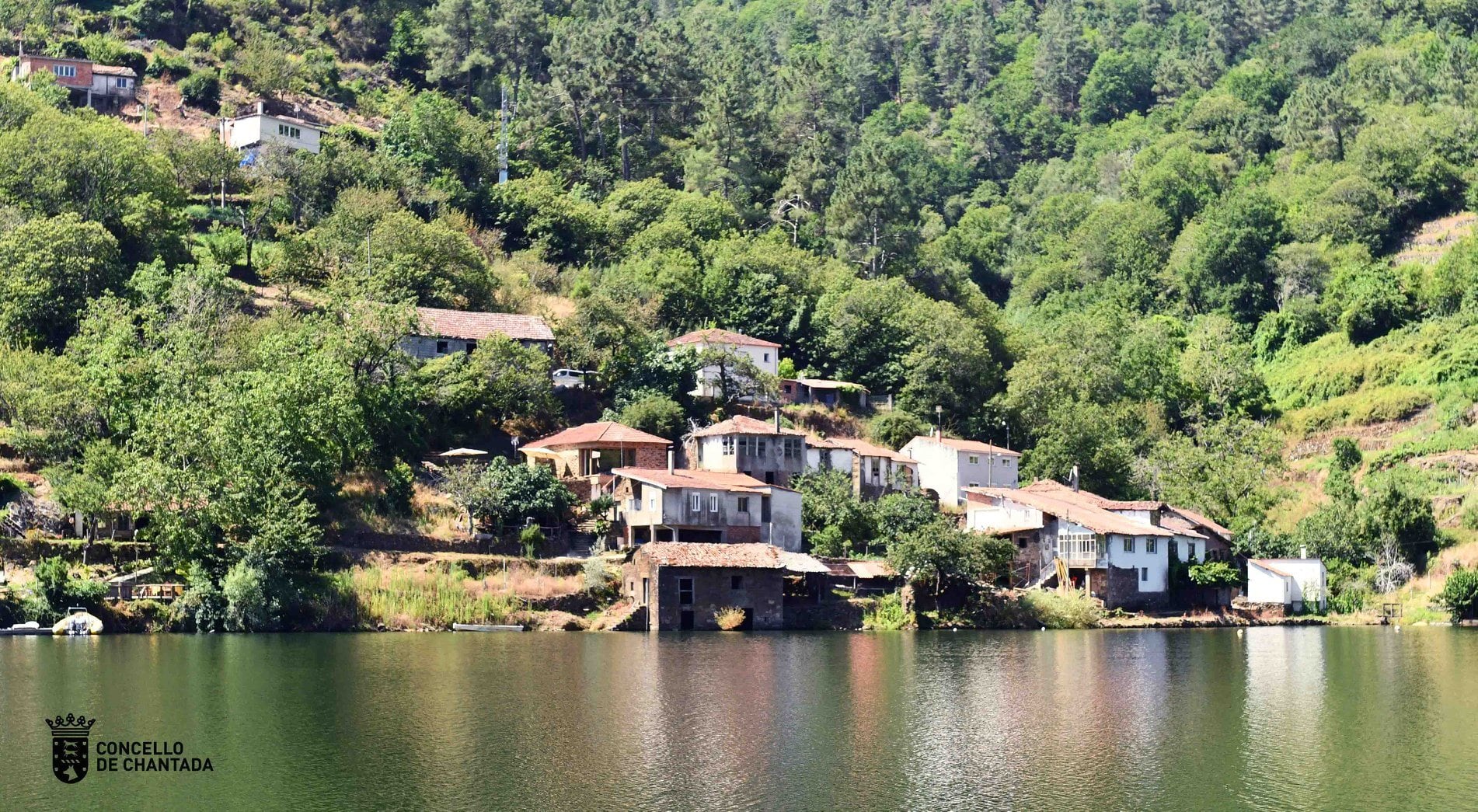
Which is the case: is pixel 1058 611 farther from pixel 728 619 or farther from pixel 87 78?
pixel 87 78

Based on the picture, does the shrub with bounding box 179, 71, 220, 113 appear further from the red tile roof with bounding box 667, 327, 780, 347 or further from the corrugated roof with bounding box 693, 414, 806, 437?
the corrugated roof with bounding box 693, 414, 806, 437

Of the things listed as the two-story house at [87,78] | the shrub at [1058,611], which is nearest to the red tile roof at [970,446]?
the shrub at [1058,611]

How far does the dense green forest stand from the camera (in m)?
76.1

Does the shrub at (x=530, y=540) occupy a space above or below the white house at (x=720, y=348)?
below

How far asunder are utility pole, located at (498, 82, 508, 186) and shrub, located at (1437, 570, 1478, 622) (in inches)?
2535

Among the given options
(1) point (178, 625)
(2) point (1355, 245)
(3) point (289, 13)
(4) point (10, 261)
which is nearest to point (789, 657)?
(1) point (178, 625)

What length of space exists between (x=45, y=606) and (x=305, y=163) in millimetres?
48823

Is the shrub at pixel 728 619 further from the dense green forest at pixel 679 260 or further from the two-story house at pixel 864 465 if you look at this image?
the dense green forest at pixel 679 260

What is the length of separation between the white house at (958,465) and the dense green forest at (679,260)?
3658 mm

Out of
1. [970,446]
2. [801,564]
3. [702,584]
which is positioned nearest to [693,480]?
[801,564]

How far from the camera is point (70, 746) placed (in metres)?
35.1

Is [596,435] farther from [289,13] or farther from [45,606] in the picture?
[289,13]

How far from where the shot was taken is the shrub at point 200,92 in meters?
120

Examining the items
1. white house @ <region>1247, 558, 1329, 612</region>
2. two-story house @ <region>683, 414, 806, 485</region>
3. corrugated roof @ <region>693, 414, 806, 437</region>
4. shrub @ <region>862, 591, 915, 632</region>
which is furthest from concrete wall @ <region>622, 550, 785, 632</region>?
white house @ <region>1247, 558, 1329, 612</region>
